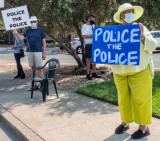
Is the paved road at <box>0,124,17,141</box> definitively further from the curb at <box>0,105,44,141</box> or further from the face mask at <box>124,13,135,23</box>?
the face mask at <box>124,13,135,23</box>

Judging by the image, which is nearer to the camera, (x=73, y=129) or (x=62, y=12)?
(x=73, y=129)

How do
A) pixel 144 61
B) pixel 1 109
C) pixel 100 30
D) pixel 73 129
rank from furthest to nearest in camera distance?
pixel 1 109, pixel 73 129, pixel 100 30, pixel 144 61

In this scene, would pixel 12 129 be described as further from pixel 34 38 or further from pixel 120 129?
pixel 34 38

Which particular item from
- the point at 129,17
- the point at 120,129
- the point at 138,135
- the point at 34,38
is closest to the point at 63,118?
the point at 120,129

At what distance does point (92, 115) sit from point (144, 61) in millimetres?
1722

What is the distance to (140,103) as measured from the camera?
369 cm

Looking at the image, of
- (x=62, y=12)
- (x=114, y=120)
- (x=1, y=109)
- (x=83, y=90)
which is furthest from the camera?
(x=62, y=12)

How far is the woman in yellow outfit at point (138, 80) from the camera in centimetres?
358

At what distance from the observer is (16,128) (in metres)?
4.39

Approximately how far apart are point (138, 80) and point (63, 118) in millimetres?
1778

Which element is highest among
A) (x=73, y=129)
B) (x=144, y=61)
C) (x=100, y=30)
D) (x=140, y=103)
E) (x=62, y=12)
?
(x=62, y=12)

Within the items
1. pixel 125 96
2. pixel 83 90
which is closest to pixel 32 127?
pixel 125 96

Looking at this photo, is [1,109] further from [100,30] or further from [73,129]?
[100,30]

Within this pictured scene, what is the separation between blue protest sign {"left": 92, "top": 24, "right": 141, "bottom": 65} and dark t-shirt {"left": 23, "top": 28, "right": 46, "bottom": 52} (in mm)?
3164
